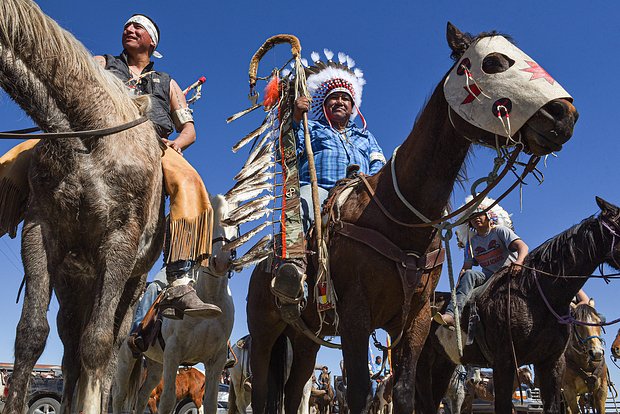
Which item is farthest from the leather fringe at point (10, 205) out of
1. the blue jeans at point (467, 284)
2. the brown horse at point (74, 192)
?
the blue jeans at point (467, 284)

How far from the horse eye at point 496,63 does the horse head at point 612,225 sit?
13.3ft

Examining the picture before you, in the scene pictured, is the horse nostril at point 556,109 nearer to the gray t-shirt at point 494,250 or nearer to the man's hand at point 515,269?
the man's hand at point 515,269

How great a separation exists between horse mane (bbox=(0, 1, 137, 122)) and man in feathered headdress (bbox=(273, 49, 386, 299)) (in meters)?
2.08

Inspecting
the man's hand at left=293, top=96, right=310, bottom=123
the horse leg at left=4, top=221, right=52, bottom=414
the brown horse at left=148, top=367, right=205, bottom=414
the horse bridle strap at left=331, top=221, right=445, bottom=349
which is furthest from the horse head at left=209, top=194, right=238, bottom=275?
the brown horse at left=148, top=367, right=205, bottom=414

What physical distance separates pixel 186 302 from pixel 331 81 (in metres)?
3.48

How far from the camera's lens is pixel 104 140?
4.20m

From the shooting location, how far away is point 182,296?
4.62m

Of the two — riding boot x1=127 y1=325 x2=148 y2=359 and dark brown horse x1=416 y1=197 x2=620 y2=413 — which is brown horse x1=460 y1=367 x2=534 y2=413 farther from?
Answer: riding boot x1=127 y1=325 x2=148 y2=359

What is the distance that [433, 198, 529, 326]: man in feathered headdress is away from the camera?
339 inches

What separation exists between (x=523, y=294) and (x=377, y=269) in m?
3.53

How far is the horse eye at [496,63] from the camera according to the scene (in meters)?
4.70

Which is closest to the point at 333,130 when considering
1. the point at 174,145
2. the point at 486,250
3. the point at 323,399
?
the point at 174,145

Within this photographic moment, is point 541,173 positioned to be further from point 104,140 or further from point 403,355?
point 104,140

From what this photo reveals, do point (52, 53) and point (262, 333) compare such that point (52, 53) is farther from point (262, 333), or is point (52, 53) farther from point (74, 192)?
point (262, 333)
